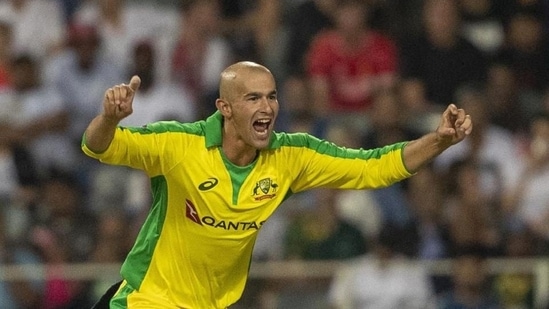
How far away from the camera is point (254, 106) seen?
265 inches

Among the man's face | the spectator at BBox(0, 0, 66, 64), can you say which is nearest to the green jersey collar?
the man's face

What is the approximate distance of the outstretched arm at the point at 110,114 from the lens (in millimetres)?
6125

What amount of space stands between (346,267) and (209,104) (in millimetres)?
2123

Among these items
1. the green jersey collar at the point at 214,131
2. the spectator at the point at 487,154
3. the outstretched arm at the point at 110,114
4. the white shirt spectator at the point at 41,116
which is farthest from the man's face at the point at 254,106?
the white shirt spectator at the point at 41,116

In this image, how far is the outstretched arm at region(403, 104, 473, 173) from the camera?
676 centimetres

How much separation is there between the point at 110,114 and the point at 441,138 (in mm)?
1730

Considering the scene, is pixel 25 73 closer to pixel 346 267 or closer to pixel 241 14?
pixel 241 14

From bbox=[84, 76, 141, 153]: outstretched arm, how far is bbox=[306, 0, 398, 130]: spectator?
18.5 ft

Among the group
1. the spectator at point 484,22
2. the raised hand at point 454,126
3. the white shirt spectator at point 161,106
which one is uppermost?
the spectator at point 484,22

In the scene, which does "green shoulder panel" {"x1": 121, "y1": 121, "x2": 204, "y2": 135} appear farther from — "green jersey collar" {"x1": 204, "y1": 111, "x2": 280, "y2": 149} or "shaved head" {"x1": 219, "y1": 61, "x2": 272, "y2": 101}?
"shaved head" {"x1": 219, "y1": 61, "x2": 272, "y2": 101}

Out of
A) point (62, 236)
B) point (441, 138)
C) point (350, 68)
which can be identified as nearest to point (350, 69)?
point (350, 68)

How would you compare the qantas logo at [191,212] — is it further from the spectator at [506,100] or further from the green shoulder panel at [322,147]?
the spectator at [506,100]

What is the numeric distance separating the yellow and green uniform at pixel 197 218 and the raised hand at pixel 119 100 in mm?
500

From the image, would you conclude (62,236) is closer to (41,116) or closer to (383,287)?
(41,116)
